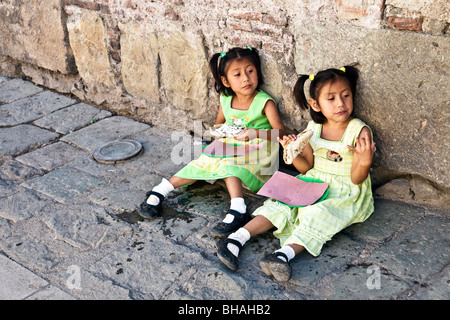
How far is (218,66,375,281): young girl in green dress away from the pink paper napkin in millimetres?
48

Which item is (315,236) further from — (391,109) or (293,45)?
(293,45)

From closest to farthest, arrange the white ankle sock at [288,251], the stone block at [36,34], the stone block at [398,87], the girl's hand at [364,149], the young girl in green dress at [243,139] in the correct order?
1. the white ankle sock at [288,251]
2. the stone block at [398,87]
3. the girl's hand at [364,149]
4. the young girl in green dress at [243,139]
5. the stone block at [36,34]

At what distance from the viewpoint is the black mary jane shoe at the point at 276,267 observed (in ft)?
8.46

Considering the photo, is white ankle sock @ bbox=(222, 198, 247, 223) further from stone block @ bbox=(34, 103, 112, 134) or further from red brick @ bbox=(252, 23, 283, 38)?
stone block @ bbox=(34, 103, 112, 134)

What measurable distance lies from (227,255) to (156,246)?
469 millimetres

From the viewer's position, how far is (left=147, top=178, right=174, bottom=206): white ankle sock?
3324 millimetres

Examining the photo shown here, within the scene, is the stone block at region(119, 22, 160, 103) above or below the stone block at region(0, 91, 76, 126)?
above

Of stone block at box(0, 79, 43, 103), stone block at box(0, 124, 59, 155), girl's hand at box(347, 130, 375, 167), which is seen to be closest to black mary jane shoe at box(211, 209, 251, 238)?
girl's hand at box(347, 130, 375, 167)

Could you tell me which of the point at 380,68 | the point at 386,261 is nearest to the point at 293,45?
the point at 380,68

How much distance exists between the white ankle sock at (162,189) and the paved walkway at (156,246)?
→ 0.32ft

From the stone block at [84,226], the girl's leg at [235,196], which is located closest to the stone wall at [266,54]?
the girl's leg at [235,196]

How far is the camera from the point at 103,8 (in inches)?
175

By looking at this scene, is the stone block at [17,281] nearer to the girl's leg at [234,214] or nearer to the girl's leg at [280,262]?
the girl's leg at [234,214]

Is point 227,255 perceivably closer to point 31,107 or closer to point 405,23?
point 405,23
